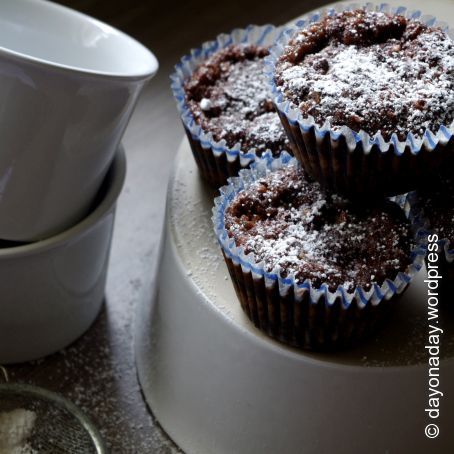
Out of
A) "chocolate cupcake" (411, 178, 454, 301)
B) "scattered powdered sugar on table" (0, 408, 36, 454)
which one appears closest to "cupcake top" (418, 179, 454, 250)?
"chocolate cupcake" (411, 178, 454, 301)

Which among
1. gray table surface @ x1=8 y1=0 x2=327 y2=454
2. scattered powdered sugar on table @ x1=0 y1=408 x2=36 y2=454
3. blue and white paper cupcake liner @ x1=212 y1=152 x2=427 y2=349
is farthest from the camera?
gray table surface @ x1=8 y1=0 x2=327 y2=454

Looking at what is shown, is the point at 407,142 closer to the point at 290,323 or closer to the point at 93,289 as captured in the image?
the point at 290,323

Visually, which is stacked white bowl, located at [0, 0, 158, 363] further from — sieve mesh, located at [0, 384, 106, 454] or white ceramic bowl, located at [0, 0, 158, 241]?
sieve mesh, located at [0, 384, 106, 454]

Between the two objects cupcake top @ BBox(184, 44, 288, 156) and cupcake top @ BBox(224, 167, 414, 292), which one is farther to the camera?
cupcake top @ BBox(184, 44, 288, 156)

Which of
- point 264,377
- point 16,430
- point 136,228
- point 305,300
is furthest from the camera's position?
point 136,228

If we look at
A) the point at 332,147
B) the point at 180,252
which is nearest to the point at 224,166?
the point at 180,252

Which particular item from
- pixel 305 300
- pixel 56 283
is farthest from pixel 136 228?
pixel 305 300

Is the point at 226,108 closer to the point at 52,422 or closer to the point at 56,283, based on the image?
the point at 56,283
